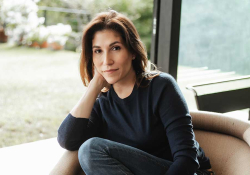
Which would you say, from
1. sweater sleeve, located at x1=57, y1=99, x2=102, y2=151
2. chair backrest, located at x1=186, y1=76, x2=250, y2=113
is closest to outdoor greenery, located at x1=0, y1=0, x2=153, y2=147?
chair backrest, located at x1=186, y1=76, x2=250, y2=113

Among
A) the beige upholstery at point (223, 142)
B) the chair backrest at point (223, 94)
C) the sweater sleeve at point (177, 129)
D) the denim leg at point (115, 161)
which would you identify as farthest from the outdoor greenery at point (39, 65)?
the sweater sleeve at point (177, 129)

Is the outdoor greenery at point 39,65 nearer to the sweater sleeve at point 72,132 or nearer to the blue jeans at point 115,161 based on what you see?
→ the sweater sleeve at point 72,132

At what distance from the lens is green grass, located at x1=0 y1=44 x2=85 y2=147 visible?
11.7ft

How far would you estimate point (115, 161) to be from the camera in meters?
1.20

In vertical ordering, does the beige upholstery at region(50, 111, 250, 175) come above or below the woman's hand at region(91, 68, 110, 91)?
below

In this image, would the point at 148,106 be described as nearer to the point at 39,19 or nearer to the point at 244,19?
the point at 244,19

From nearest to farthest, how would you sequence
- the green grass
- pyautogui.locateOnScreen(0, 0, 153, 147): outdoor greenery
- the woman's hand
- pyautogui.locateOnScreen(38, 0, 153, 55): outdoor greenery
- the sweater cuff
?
the sweater cuff
the woman's hand
the green grass
pyautogui.locateOnScreen(0, 0, 153, 147): outdoor greenery
pyautogui.locateOnScreen(38, 0, 153, 55): outdoor greenery

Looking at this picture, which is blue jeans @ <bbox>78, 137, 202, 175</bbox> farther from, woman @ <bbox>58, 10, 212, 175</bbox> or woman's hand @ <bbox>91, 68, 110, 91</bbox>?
woman's hand @ <bbox>91, 68, 110, 91</bbox>

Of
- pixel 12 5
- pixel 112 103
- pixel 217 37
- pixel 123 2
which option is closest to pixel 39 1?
pixel 12 5

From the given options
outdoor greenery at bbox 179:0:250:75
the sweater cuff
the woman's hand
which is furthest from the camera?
outdoor greenery at bbox 179:0:250:75

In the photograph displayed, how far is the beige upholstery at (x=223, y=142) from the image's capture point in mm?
1469

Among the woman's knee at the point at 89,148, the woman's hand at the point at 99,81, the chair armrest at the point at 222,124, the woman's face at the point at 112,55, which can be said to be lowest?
the chair armrest at the point at 222,124

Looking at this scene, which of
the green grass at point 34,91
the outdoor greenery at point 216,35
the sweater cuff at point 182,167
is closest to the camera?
the sweater cuff at point 182,167

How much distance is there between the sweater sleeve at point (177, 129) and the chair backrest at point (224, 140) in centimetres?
41
